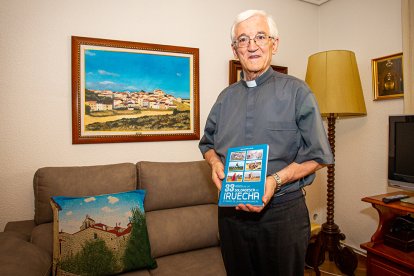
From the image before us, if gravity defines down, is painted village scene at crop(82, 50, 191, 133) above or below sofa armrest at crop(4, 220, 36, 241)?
above

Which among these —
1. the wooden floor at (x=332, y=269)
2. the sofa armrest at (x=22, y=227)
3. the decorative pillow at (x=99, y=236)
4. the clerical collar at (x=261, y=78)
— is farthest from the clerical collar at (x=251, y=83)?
the wooden floor at (x=332, y=269)

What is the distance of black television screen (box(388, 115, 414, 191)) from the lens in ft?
6.24

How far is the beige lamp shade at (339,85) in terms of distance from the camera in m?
2.21

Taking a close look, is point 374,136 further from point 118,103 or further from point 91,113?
point 91,113

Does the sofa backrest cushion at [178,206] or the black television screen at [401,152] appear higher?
the black television screen at [401,152]

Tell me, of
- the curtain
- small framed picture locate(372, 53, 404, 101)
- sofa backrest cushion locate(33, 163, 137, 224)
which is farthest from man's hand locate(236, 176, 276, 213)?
small framed picture locate(372, 53, 404, 101)

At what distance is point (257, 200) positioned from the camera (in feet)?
3.12

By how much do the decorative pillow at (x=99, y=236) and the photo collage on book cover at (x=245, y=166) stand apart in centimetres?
83

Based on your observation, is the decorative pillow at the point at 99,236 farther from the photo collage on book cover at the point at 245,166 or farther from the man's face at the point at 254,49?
the man's face at the point at 254,49

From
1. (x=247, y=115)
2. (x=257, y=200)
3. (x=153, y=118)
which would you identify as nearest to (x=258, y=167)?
(x=257, y=200)

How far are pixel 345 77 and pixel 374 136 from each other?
25.8 inches

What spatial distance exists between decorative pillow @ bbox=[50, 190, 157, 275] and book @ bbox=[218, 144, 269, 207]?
0.80 meters

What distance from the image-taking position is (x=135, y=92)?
7.22 ft

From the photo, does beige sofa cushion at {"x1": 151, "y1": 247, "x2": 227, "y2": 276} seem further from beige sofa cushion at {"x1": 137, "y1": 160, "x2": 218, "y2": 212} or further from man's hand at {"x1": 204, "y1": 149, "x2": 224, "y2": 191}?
man's hand at {"x1": 204, "y1": 149, "x2": 224, "y2": 191}
